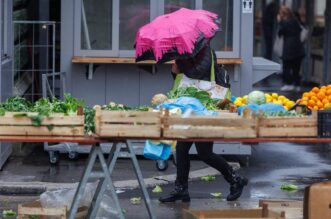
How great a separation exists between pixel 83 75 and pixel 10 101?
4.37 m

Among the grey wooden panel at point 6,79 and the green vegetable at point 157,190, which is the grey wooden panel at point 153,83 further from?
the green vegetable at point 157,190

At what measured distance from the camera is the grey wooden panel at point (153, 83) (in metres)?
13.1

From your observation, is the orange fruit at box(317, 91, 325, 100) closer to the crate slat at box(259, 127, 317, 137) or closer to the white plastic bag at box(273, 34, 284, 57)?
the crate slat at box(259, 127, 317, 137)

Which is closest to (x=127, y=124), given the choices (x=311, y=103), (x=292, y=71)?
(x=311, y=103)

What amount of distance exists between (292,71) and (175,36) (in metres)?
14.0

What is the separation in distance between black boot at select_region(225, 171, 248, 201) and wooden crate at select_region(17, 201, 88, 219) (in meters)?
1.97

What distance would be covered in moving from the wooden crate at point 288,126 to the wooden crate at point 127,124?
2.73 ft

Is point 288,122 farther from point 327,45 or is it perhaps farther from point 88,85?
point 327,45

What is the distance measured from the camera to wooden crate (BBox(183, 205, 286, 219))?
28.3 feet

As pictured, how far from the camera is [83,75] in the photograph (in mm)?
13094

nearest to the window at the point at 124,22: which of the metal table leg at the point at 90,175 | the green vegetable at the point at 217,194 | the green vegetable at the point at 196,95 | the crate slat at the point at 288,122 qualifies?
the green vegetable at the point at 217,194

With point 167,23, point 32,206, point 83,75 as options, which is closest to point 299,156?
point 83,75

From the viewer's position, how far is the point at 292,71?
23250mm

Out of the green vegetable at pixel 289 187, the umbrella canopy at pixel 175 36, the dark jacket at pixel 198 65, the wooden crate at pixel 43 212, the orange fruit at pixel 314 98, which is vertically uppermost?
the umbrella canopy at pixel 175 36
